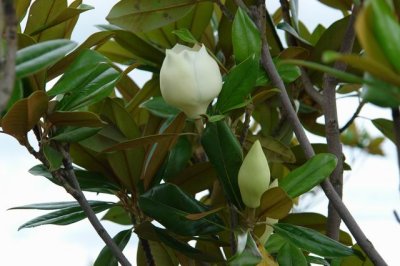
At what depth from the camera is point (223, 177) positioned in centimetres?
98

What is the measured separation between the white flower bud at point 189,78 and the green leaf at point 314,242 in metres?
0.21

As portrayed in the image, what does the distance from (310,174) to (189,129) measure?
13.1 inches

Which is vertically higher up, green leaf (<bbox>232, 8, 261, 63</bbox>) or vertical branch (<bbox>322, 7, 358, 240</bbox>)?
green leaf (<bbox>232, 8, 261, 63</bbox>)

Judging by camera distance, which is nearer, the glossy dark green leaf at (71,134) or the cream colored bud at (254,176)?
the cream colored bud at (254,176)

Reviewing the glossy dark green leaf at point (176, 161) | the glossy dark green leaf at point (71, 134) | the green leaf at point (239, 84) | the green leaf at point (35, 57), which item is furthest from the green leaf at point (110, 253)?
the green leaf at point (35, 57)

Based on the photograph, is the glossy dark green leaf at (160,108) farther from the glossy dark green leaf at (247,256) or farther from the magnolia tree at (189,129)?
the glossy dark green leaf at (247,256)

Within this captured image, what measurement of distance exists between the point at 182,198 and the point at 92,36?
0.85 ft

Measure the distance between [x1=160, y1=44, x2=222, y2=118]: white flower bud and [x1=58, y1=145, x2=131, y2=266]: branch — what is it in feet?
0.63

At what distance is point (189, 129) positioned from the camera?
1254 millimetres

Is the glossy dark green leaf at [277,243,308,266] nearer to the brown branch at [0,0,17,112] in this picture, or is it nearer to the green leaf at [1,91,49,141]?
the green leaf at [1,91,49,141]

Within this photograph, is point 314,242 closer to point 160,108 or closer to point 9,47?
point 160,108

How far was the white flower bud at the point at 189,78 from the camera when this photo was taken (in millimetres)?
887

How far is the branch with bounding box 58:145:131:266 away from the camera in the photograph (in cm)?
99

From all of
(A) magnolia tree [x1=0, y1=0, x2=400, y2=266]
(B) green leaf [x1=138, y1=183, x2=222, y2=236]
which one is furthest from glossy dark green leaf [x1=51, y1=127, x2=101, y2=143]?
(B) green leaf [x1=138, y1=183, x2=222, y2=236]
